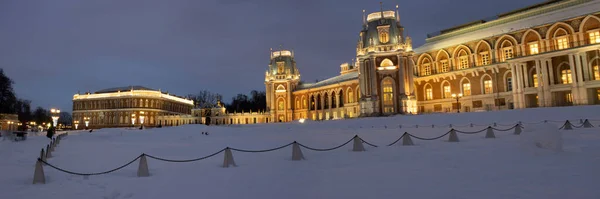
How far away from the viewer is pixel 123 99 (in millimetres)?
86188

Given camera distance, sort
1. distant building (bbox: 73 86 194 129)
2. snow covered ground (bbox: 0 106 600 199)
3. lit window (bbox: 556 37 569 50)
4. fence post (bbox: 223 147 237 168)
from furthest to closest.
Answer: distant building (bbox: 73 86 194 129) < lit window (bbox: 556 37 569 50) < fence post (bbox: 223 147 237 168) < snow covered ground (bbox: 0 106 600 199)

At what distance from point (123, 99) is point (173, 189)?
8781 centimetres

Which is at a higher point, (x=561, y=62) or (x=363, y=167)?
(x=561, y=62)

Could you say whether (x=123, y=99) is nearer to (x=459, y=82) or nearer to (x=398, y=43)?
(x=398, y=43)

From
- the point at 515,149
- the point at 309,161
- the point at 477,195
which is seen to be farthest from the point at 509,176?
the point at 309,161

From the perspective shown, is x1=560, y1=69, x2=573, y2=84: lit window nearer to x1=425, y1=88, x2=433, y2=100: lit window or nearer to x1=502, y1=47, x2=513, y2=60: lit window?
x1=502, y1=47, x2=513, y2=60: lit window

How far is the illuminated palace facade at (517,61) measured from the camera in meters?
34.0

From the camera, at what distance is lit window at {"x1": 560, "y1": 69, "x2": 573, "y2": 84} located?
35300mm

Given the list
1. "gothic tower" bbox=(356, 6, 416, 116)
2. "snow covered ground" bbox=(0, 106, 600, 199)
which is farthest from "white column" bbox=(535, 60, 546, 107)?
"snow covered ground" bbox=(0, 106, 600, 199)

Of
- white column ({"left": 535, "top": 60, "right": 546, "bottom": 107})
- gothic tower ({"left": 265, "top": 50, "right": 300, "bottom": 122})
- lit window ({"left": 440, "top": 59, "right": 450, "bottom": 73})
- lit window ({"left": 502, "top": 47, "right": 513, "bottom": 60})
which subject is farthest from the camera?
gothic tower ({"left": 265, "top": 50, "right": 300, "bottom": 122})

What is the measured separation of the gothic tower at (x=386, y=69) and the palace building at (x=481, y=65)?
0.13 m

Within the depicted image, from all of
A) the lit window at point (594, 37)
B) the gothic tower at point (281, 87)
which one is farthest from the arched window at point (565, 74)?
the gothic tower at point (281, 87)

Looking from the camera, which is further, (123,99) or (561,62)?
(123,99)

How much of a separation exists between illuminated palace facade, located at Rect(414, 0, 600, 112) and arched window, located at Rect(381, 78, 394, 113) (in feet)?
19.8
